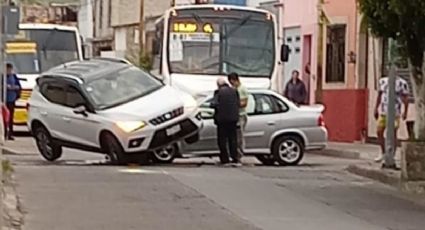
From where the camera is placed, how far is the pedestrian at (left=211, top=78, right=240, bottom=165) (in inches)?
936

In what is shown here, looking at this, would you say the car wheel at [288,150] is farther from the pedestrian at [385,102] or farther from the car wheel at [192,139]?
the car wheel at [192,139]

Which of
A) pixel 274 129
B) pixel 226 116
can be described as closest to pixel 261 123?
pixel 274 129

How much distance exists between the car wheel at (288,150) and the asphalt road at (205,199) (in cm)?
161

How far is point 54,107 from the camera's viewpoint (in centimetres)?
2414

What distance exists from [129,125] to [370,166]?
180 inches

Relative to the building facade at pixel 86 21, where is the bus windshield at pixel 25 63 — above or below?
below

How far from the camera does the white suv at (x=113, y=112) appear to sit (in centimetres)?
2295

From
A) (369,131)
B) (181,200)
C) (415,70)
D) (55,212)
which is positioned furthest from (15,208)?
(369,131)

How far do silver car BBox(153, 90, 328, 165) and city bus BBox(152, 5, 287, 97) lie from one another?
4992mm

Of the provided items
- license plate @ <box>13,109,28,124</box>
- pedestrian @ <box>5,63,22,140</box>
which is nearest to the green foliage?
pedestrian @ <box>5,63,22,140</box>

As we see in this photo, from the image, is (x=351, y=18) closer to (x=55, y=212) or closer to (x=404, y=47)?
(x=404, y=47)

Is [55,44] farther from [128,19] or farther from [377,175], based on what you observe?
[128,19]

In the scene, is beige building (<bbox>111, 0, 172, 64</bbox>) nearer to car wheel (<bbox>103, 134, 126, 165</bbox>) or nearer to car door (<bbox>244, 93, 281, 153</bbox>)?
car door (<bbox>244, 93, 281, 153</bbox>)

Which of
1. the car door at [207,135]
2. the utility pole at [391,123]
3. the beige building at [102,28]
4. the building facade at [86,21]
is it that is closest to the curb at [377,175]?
the utility pole at [391,123]
